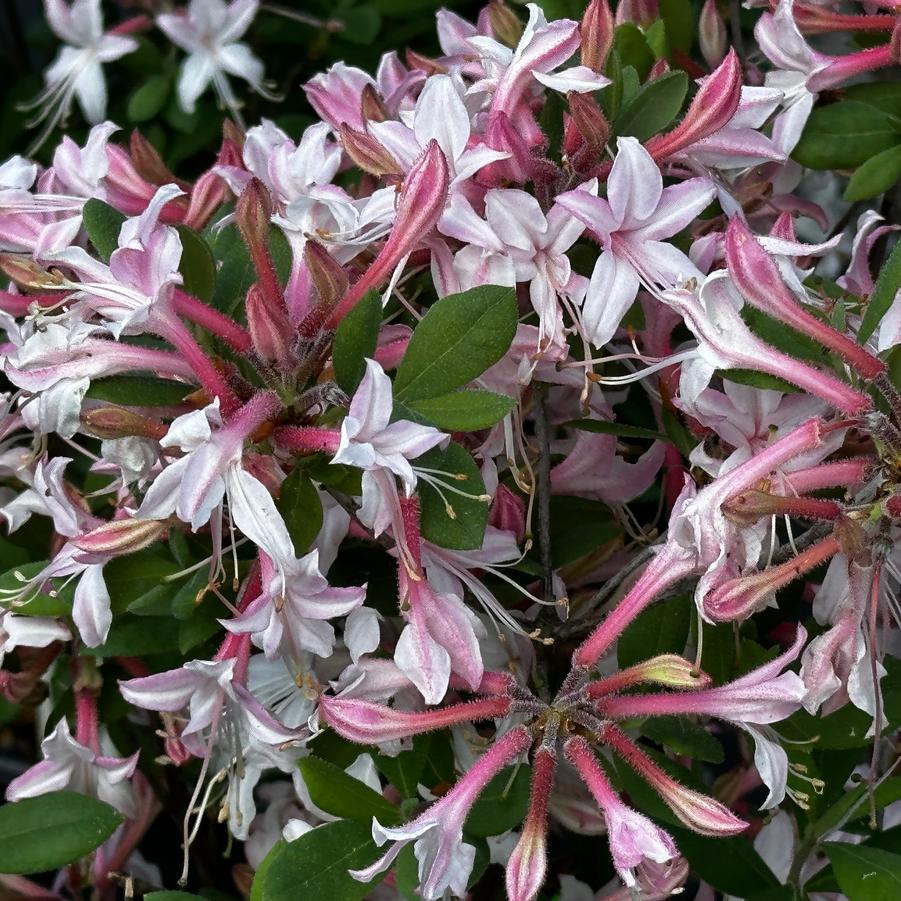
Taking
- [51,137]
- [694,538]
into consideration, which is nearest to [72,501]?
[694,538]

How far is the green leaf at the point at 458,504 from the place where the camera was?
70cm

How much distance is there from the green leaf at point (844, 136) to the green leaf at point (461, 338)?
1.36 feet

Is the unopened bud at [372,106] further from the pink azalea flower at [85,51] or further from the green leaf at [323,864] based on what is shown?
the pink azalea flower at [85,51]

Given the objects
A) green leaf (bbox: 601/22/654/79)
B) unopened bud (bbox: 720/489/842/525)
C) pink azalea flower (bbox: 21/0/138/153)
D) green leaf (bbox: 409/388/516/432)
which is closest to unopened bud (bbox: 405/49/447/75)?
green leaf (bbox: 601/22/654/79)

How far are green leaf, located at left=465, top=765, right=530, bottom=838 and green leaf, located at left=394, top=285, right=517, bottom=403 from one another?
0.26 m

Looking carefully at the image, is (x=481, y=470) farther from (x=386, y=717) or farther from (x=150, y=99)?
(x=150, y=99)

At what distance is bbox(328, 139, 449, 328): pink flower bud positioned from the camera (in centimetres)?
69

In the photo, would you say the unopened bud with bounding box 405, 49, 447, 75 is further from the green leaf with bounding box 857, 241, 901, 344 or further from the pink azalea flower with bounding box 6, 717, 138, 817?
the pink azalea flower with bounding box 6, 717, 138, 817

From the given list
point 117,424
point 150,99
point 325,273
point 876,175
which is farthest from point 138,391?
point 150,99

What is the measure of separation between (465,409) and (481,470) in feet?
0.33

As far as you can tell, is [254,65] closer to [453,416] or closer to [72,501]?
[72,501]

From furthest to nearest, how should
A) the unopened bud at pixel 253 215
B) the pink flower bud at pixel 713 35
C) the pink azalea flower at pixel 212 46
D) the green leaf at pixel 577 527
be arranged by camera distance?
the pink azalea flower at pixel 212 46 < the pink flower bud at pixel 713 35 < the green leaf at pixel 577 527 < the unopened bud at pixel 253 215

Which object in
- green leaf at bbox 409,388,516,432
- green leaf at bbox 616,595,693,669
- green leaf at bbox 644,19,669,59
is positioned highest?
green leaf at bbox 644,19,669,59

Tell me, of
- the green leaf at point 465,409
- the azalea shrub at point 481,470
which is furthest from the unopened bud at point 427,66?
the green leaf at point 465,409
